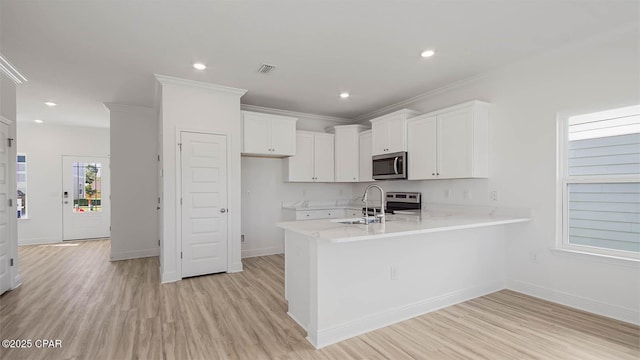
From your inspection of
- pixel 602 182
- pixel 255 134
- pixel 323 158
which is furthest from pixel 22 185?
pixel 602 182

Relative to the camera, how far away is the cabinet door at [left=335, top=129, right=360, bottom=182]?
5.57 m

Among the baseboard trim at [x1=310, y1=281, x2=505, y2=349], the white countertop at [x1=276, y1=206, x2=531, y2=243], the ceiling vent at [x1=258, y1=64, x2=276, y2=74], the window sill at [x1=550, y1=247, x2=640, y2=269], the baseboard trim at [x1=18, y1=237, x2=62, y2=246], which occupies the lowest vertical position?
the baseboard trim at [x1=18, y1=237, x2=62, y2=246]

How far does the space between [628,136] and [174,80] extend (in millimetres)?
4815

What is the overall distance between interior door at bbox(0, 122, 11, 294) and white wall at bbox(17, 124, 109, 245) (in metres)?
3.84

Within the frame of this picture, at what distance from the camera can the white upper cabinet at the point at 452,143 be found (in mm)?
3613

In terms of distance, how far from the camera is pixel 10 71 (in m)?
3.49

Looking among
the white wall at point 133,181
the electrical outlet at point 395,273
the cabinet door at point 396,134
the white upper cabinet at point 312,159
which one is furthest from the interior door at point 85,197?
the electrical outlet at point 395,273

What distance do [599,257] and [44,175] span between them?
9.48 metres

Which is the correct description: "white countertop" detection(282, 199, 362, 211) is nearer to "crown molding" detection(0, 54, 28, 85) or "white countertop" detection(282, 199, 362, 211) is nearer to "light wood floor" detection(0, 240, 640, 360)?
"light wood floor" detection(0, 240, 640, 360)

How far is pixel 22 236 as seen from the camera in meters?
6.41

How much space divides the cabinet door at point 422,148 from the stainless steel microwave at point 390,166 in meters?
0.09

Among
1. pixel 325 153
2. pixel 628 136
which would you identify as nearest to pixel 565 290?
pixel 628 136

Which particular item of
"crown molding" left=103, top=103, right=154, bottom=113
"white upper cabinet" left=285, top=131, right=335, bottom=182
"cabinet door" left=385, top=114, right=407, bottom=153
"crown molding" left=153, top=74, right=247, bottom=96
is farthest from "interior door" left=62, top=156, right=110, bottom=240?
"cabinet door" left=385, top=114, right=407, bottom=153

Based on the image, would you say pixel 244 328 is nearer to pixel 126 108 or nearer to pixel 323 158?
pixel 323 158
